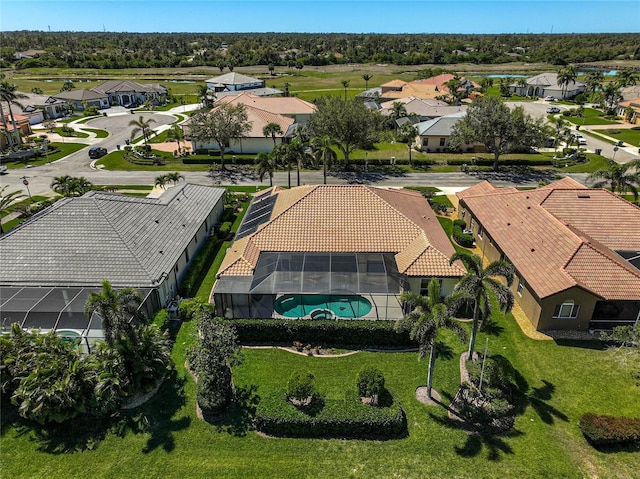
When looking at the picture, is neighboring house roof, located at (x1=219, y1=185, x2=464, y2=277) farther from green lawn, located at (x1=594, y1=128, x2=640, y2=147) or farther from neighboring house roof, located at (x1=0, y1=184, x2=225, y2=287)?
green lawn, located at (x1=594, y1=128, x2=640, y2=147)

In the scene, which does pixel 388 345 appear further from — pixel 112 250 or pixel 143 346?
pixel 112 250

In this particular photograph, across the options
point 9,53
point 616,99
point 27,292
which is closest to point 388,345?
point 27,292

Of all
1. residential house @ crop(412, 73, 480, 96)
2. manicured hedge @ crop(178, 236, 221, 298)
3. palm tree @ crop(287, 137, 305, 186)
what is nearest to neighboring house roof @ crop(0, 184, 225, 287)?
manicured hedge @ crop(178, 236, 221, 298)

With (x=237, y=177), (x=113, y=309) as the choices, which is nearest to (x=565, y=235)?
(x=113, y=309)

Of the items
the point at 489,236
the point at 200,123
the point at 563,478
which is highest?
the point at 200,123

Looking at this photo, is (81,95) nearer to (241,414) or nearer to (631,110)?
(241,414)

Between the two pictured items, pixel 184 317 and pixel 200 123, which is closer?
pixel 184 317

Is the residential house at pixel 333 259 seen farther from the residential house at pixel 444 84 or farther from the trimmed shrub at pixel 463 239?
the residential house at pixel 444 84
